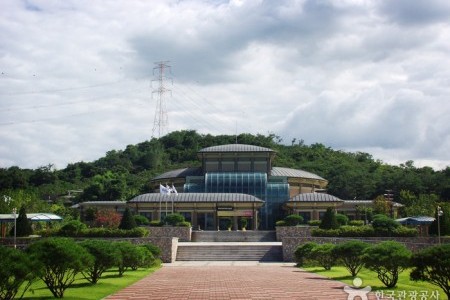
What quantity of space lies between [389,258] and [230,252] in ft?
80.1

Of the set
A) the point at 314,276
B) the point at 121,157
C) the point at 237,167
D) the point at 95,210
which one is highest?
the point at 121,157

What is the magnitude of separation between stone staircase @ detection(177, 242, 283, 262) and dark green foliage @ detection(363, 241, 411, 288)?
21420 mm

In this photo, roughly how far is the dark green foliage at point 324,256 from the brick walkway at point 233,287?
305 cm

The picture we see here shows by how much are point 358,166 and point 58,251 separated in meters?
91.0

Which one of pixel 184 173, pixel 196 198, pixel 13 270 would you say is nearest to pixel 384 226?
pixel 196 198

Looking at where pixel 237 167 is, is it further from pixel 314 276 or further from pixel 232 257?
pixel 314 276

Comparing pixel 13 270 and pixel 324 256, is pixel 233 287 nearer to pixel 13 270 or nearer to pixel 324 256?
pixel 13 270

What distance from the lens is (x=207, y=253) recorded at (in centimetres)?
4469

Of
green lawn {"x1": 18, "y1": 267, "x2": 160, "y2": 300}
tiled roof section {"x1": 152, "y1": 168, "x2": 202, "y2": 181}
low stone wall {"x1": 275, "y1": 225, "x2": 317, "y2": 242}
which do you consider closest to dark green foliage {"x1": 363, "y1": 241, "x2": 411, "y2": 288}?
green lawn {"x1": 18, "y1": 267, "x2": 160, "y2": 300}

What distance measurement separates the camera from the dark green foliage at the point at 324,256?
3184 cm

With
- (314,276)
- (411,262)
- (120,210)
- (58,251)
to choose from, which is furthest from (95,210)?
(411,262)

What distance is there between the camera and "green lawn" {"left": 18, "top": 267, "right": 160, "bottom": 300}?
794 inches

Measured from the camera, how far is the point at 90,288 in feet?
74.7

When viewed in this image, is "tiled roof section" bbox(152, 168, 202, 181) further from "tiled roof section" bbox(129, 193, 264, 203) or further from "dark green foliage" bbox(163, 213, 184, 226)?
"dark green foliage" bbox(163, 213, 184, 226)
